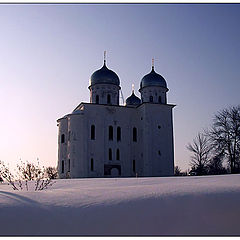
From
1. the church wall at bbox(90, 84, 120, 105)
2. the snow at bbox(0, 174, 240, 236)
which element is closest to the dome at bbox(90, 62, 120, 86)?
the church wall at bbox(90, 84, 120, 105)

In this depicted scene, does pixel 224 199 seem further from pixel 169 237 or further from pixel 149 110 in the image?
pixel 149 110

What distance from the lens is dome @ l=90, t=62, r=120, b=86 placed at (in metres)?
38.9

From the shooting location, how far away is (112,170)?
115 feet

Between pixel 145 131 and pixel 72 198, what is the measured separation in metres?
30.9

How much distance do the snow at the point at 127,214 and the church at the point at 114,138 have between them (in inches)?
1153

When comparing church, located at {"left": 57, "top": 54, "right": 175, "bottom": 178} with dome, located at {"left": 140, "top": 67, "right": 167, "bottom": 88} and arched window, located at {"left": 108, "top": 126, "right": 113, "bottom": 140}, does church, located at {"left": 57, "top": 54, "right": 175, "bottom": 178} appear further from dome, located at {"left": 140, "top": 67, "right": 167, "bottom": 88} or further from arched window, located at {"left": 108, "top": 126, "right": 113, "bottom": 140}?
dome, located at {"left": 140, "top": 67, "right": 167, "bottom": 88}

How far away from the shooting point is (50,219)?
13.4 ft

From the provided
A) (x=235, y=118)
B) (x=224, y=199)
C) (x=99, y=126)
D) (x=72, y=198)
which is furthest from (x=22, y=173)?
(x=235, y=118)

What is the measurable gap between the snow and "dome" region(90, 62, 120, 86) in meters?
34.5

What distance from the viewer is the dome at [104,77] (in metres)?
38.9

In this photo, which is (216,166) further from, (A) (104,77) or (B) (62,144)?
(B) (62,144)

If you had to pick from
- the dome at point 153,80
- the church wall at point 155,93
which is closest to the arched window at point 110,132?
the church wall at point 155,93

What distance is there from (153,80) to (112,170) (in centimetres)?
1228

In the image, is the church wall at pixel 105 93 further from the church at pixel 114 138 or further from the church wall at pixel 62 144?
the church wall at pixel 62 144
